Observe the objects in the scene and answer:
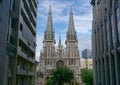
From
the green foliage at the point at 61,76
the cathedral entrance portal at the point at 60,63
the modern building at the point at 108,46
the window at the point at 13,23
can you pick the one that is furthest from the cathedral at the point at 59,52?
the window at the point at 13,23

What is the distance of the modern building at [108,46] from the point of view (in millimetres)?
26344

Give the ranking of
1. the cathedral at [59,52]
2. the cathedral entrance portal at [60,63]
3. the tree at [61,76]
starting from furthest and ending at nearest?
the cathedral entrance portal at [60,63]
the cathedral at [59,52]
the tree at [61,76]

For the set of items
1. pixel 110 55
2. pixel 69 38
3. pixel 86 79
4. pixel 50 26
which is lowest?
pixel 86 79

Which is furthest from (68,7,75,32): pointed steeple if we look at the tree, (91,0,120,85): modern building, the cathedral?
(91,0,120,85): modern building

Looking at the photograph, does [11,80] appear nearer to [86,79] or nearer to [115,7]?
[115,7]

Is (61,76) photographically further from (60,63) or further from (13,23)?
(60,63)

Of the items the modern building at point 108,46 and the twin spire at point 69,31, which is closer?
the modern building at point 108,46

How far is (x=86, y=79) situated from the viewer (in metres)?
64.8

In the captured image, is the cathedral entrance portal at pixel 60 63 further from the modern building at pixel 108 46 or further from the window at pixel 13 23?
the window at pixel 13 23

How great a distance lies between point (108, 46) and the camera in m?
30.2

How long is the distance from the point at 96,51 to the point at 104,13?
8.77m

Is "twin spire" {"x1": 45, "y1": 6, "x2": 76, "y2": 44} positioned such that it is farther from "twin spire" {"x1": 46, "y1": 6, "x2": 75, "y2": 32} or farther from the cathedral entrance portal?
the cathedral entrance portal

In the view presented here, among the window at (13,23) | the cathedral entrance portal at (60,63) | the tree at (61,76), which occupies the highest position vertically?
the window at (13,23)

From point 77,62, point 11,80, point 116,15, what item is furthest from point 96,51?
point 77,62
